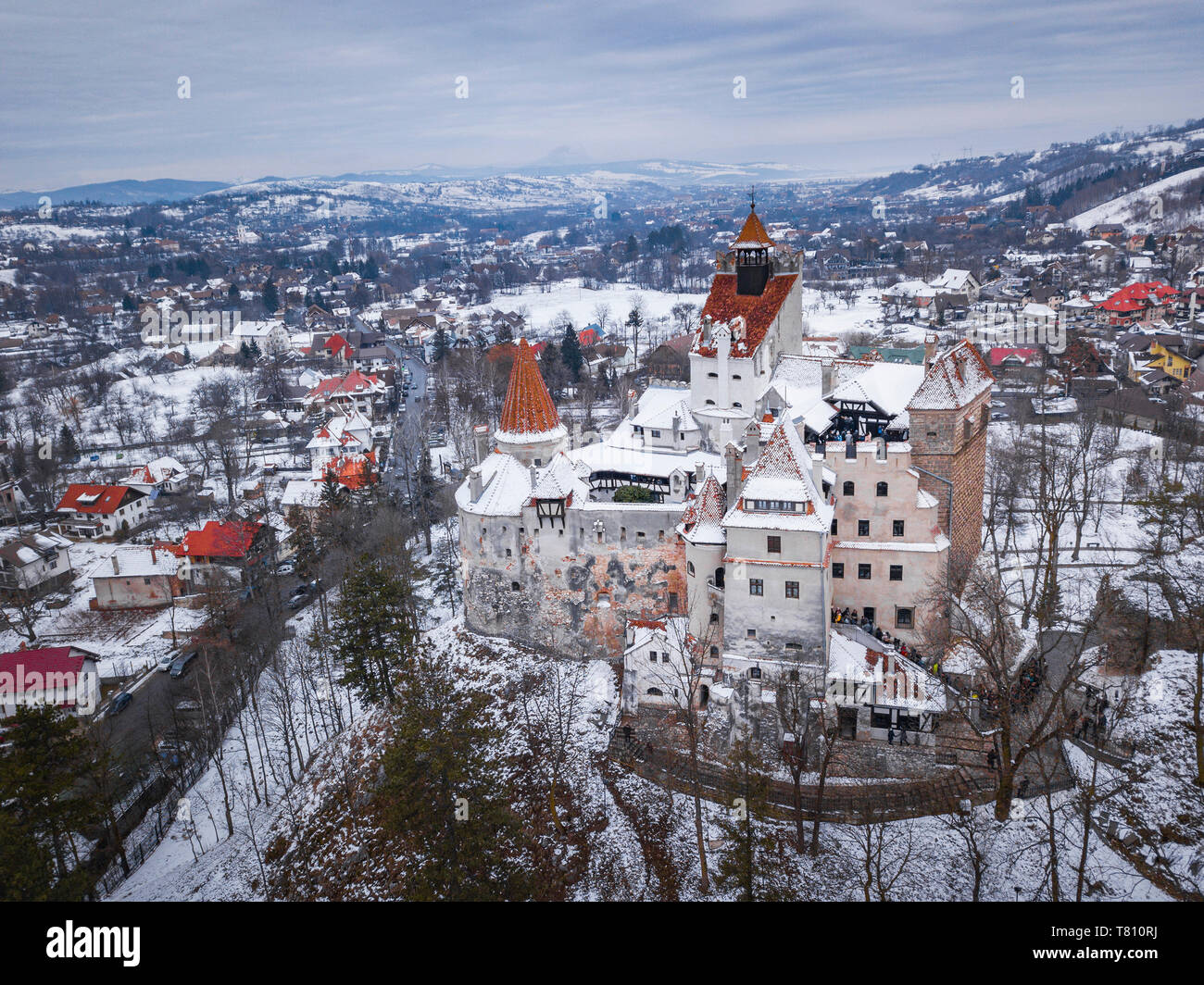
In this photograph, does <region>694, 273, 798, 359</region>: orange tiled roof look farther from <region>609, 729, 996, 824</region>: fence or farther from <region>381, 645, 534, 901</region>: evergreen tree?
<region>381, 645, 534, 901</region>: evergreen tree

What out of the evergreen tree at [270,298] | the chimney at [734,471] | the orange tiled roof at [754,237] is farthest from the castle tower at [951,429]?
the evergreen tree at [270,298]

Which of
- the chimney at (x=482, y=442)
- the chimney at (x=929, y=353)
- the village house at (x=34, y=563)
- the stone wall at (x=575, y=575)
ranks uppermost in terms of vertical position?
the chimney at (x=929, y=353)

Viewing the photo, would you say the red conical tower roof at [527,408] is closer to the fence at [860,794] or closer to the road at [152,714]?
the fence at [860,794]

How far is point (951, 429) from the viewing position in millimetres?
37469

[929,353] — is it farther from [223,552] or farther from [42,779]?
[223,552]

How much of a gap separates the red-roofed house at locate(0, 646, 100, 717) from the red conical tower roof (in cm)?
2708

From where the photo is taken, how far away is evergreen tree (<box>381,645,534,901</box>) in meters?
27.6

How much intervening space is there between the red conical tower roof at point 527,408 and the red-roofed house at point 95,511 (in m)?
44.3

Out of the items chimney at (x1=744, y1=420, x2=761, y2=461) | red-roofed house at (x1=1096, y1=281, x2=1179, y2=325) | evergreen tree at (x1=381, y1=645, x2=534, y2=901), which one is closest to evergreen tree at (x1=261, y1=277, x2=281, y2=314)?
red-roofed house at (x1=1096, y1=281, x2=1179, y2=325)

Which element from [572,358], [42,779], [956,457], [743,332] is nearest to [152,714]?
[42,779]

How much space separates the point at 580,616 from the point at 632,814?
11402mm

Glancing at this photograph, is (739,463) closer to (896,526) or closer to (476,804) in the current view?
(896,526)

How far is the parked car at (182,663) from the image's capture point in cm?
5141
